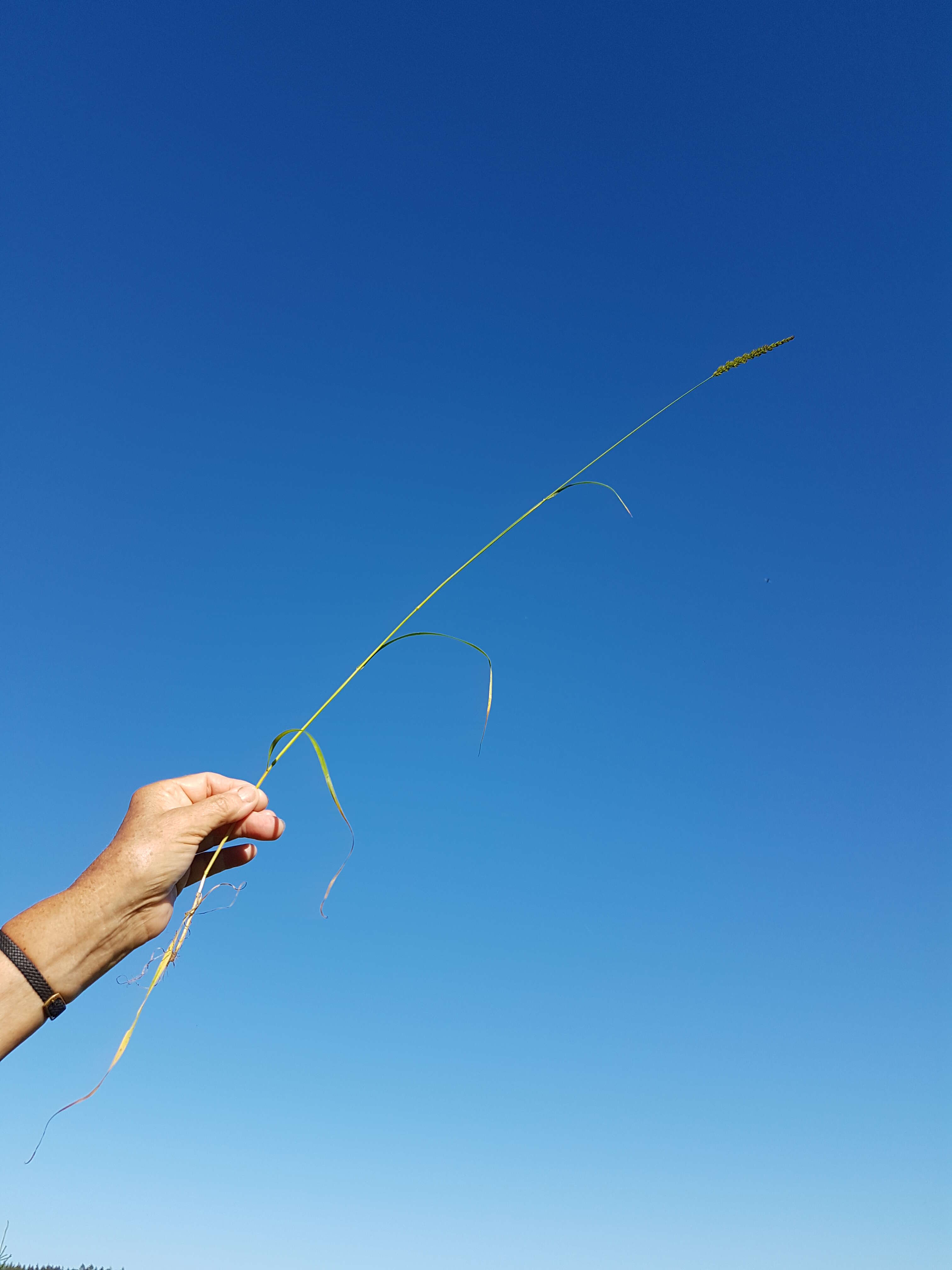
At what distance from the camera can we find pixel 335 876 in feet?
10.8

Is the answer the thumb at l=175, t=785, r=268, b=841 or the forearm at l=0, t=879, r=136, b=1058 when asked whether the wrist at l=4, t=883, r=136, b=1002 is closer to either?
the forearm at l=0, t=879, r=136, b=1058

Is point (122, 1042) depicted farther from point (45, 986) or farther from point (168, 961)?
point (168, 961)

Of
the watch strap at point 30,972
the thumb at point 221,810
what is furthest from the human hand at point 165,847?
the watch strap at point 30,972

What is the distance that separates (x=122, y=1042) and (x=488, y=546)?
7.21 feet

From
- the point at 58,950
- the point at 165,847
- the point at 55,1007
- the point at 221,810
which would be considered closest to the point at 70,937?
the point at 58,950

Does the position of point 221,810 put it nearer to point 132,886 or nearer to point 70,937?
point 132,886

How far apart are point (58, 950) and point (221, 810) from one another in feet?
2.18

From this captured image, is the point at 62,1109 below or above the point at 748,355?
below

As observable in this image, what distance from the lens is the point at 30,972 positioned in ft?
7.93

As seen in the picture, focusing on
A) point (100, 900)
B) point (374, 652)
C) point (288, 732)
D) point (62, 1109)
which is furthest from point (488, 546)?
point (62, 1109)

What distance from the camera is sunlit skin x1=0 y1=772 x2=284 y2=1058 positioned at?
2.45m

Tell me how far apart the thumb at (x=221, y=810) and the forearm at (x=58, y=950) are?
1.21 feet

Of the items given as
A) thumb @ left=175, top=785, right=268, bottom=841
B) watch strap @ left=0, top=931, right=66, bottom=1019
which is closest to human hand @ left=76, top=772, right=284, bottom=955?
thumb @ left=175, top=785, right=268, bottom=841

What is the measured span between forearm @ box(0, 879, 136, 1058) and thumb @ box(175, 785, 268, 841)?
370 millimetres
